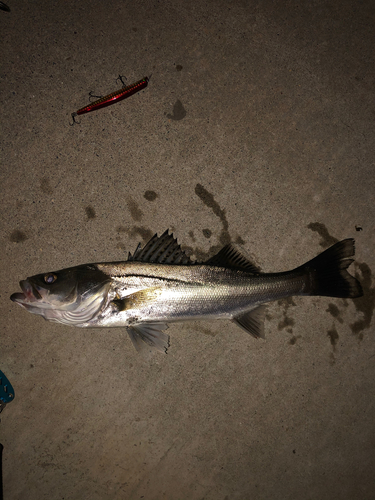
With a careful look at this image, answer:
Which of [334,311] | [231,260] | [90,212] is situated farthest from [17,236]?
[334,311]

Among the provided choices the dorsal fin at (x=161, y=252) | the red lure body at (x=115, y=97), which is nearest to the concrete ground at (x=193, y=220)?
the red lure body at (x=115, y=97)

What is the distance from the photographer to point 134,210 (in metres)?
3.03

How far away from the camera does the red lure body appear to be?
287cm

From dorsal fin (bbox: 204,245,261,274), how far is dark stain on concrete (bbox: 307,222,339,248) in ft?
3.23

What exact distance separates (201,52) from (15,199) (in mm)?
2639

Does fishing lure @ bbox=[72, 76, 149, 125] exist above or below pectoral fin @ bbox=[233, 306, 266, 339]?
above

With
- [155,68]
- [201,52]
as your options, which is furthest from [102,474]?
[201,52]

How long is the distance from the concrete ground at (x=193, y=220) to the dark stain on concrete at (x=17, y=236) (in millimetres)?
26

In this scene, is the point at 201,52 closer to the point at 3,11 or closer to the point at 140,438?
the point at 3,11

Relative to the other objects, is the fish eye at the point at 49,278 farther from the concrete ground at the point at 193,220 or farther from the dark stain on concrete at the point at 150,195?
the dark stain on concrete at the point at 150,195

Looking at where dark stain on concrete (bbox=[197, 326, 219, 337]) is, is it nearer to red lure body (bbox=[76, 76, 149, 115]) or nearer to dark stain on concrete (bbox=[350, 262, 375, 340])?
dark stain on concrete (bbox=[350, 262, 375, 340])

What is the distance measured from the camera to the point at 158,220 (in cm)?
304

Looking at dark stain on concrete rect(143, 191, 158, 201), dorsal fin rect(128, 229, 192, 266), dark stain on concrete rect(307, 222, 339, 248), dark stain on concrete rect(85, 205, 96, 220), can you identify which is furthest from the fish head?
dark stain on concrete rect(307, 222, 339, 248)

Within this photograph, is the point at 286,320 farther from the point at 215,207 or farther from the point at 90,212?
the point at 90,212
